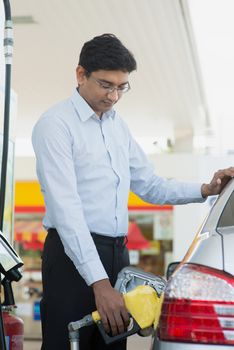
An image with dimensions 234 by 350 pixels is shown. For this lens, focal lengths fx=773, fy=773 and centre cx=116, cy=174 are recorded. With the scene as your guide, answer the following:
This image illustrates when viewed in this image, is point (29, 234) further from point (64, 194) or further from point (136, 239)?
point (64, 194)

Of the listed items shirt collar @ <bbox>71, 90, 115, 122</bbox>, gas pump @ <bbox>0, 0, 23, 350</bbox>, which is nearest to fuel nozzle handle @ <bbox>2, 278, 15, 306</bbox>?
gas pump @ <bbox>0, 0, 23, 350</bbox>

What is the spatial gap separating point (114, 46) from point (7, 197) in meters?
1.65

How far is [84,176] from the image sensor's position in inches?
113

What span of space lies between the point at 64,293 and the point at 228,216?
881 millimetres

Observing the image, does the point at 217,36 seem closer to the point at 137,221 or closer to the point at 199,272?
the point at 137,221

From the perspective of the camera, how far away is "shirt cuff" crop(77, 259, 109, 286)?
2576mm

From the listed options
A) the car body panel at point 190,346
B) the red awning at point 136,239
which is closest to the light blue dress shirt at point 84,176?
the car body panel at point 190,346

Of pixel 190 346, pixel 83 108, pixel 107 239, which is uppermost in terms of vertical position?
pixel 83 108

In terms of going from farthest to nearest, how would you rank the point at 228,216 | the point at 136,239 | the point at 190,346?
the point at 136,239, the point at 228,216, the point at 190,346

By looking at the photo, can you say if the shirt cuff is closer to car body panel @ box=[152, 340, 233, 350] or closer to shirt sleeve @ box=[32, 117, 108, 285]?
shirt sleeve @ box=[32, 117, 108, 285]

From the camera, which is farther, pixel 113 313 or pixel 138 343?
pixel 138 343

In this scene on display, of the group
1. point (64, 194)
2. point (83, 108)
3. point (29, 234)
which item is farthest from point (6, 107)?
point (29, 234)

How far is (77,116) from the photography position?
293 cm

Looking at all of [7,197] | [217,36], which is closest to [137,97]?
[217,36]
